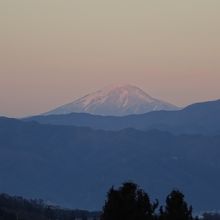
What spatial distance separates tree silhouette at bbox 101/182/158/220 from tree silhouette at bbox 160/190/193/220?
0.59 meters

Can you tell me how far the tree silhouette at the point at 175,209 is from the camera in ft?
129

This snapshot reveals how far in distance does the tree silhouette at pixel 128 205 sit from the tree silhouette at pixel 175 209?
23.0 inches

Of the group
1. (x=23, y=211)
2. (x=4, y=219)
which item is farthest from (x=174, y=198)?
(x=23, y=211)

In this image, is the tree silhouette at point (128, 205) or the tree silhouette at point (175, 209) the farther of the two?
the tree silhouette at point (175, 209)

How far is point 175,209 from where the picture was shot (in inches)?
1558

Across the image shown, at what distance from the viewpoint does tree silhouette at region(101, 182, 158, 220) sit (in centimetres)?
3847

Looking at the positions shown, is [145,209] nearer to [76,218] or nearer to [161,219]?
[161,219]

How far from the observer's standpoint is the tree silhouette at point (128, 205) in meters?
38.5

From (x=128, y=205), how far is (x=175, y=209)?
2158 millimetres

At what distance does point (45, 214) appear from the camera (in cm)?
16438

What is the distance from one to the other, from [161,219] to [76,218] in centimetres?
13152

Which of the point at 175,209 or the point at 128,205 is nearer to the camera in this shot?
the point at 128,205

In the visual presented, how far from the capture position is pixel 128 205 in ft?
127

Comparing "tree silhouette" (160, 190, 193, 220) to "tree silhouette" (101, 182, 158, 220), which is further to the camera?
"tree silhouette" (160, 190, 193, 220)
